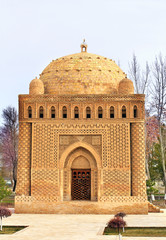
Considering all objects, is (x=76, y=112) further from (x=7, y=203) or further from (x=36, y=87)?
(x=7, y=203)

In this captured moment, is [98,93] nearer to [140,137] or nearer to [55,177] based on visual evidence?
[140,137]

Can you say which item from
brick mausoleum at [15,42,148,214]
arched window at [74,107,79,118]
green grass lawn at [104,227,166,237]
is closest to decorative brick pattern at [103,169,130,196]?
brick mausoleum at [15,42,148,214]

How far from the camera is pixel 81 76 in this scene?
17.9m

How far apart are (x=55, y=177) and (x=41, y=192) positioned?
3.13 feet

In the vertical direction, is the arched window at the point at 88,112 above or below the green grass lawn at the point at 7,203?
above

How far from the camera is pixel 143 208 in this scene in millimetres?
15969

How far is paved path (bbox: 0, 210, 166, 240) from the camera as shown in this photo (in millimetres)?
10344

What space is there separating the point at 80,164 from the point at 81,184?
0.96 metres

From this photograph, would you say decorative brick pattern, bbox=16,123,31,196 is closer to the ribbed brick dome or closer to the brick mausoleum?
the brick mausoleum

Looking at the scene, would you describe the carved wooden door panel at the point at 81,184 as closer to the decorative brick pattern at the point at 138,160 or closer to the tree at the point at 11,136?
the decorative brick pattern at the point at 138,160

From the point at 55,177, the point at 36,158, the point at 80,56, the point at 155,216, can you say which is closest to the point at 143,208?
the point at 155,216

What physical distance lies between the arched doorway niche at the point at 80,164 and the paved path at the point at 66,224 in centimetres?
145

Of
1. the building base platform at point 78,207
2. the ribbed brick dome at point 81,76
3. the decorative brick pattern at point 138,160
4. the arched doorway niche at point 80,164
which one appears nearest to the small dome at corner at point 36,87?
the ribbed brick dome at point 81,76

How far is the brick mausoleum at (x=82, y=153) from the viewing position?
16172 millimetres
